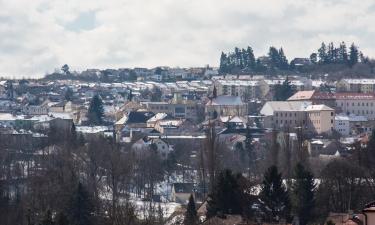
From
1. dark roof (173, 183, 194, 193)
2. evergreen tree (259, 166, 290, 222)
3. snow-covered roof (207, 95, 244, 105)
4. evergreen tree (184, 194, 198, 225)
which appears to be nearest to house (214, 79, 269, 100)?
snow-covered roof (207, 95, 244, 105)

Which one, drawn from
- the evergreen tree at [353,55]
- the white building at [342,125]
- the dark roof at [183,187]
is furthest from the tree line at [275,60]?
the dark roof at [183,187]

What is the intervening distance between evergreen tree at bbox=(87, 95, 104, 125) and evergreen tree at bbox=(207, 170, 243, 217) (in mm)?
71544

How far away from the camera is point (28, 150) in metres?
72.2

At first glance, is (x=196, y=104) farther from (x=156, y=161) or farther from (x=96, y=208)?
(x=96, y=208)

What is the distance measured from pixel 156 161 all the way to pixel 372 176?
26.6m

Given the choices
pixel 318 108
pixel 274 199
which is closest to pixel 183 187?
pixel 274 199

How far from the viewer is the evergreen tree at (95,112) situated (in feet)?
358

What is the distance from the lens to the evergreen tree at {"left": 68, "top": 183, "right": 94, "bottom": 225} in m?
40.0

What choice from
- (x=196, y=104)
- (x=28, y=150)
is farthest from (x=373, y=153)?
(x=196, y=104)

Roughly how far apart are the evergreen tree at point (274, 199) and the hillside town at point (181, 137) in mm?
80

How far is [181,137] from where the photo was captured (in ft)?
299

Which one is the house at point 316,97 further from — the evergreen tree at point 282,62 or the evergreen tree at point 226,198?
the evergreen tree at point 226,198

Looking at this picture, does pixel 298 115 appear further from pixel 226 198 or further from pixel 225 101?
pixel 226 198

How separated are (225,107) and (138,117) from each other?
8.41 m
